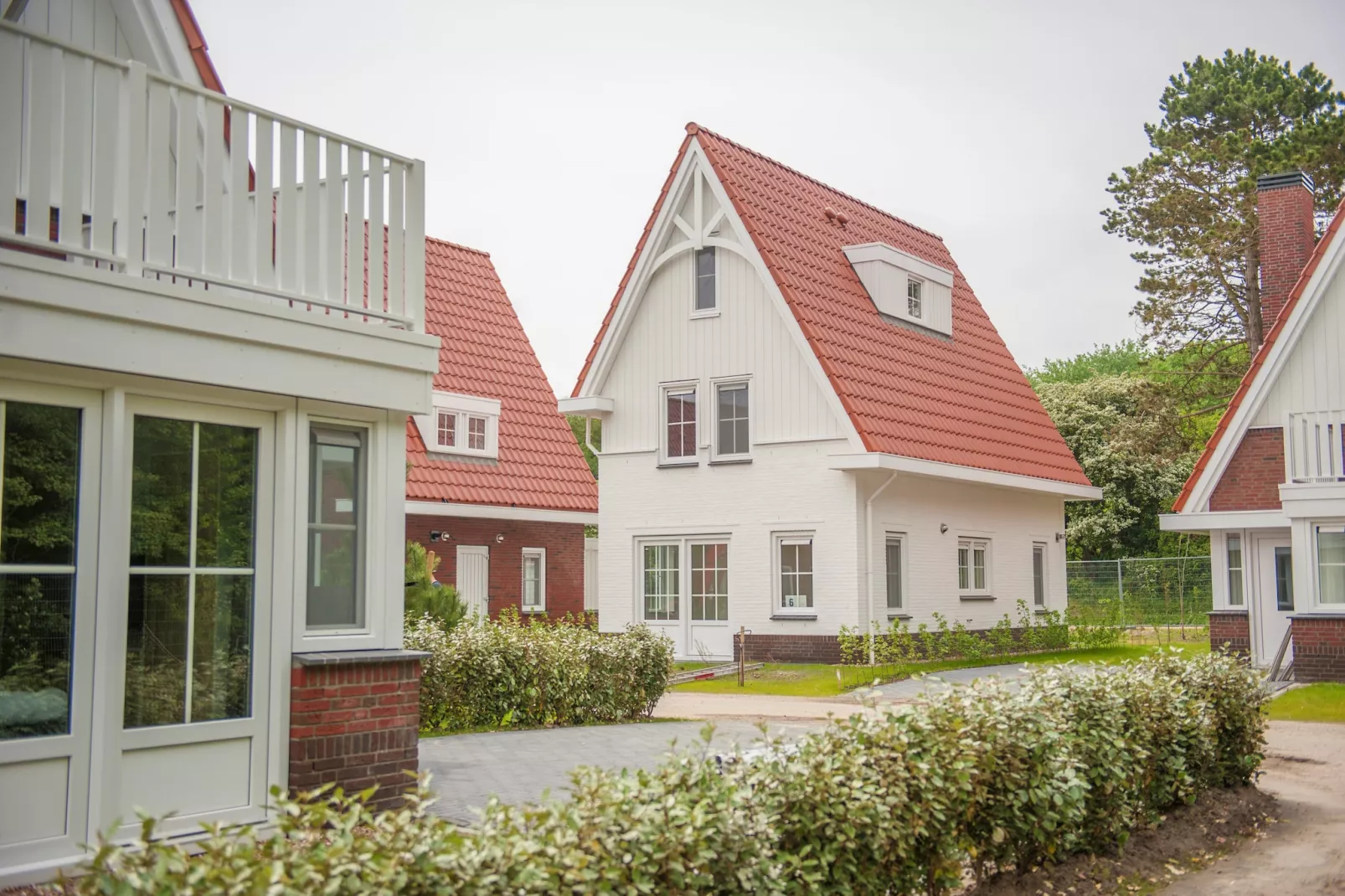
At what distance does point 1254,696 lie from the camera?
35.2 ft

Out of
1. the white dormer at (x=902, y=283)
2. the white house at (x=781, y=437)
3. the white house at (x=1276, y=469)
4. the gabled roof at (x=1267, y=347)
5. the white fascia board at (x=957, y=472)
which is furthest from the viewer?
the white dormer at (x=902, y=283)

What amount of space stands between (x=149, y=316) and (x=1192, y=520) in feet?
65.1

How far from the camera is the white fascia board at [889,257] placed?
2681cm

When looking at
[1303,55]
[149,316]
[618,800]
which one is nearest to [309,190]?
[149,316]

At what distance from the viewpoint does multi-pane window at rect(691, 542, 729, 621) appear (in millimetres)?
24609

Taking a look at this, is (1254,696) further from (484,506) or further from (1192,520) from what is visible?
(484,506)

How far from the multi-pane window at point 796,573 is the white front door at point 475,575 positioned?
579cm

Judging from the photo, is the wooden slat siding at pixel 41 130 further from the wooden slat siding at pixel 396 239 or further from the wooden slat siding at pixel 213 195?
the wooden slat siding at pixel 396 239

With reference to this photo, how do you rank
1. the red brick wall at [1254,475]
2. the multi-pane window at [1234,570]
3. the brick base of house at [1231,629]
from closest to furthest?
the brick base of house at [1231,629]
the red brick wall at [1254,475]
the multi-pane window at [1234,570]

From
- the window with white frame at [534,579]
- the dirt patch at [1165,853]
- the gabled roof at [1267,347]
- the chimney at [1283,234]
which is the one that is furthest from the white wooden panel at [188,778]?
the chimney at [1283,234]

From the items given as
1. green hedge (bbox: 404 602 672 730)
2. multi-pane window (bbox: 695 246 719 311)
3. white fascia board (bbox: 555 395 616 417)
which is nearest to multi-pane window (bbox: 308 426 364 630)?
green hedge (bbox: 404 602 672 730)

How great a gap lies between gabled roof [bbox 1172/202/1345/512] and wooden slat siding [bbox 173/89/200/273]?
18864mm

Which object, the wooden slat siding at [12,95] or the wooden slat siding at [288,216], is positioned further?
the wooden slat siding at [288,216]

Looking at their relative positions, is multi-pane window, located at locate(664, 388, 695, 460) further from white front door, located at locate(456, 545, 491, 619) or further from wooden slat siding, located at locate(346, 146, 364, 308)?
wooden slat siding, located at locate(346, 146, 364, 308)
